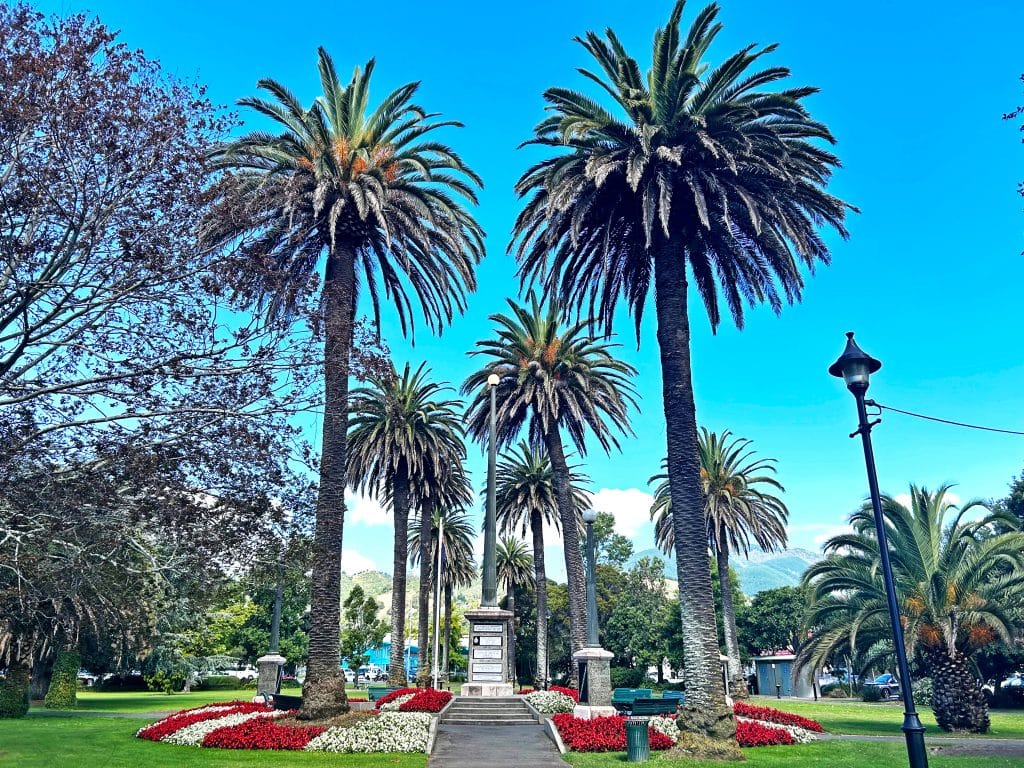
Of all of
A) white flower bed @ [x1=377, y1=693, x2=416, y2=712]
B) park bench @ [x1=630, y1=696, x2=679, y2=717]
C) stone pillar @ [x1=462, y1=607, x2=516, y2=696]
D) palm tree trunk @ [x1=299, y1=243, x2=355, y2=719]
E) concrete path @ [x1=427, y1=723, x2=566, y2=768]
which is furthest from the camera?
stone pillar @ [x1=462, y1=607, x2=516, y2=696]

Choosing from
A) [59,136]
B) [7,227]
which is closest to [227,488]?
[7,227]

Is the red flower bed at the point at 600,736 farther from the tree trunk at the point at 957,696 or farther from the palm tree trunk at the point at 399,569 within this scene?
the palm tree trunk at the point at 399,569

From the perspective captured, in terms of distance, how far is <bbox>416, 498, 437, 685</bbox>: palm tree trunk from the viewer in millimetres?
41844

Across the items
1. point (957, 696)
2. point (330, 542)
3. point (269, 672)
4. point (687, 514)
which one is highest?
point (687, 514)

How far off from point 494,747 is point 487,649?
7.78 m

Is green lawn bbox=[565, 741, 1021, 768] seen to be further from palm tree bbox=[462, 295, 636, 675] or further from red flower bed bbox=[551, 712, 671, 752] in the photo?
palm tree bbox=[462, 295, 636, 675]

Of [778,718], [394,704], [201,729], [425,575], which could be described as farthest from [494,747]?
[425,575]

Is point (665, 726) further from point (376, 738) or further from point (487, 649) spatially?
point (487, 649)

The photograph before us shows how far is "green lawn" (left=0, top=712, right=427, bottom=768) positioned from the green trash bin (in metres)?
4.20

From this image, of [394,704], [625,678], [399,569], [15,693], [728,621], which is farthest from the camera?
[625,678]

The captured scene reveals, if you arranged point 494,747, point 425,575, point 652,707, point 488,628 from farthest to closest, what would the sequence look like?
point 425,575
point 488,628
point 652,707
point 494,747

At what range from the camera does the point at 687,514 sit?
18344 mm

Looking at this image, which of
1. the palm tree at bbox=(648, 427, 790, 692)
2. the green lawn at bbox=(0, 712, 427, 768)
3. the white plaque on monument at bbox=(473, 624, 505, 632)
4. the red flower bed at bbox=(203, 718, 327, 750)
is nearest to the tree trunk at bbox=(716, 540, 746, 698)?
the palm tree at bbox=(648, 427, 790, 692)

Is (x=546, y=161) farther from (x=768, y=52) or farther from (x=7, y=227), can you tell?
(x=7, y=227)
